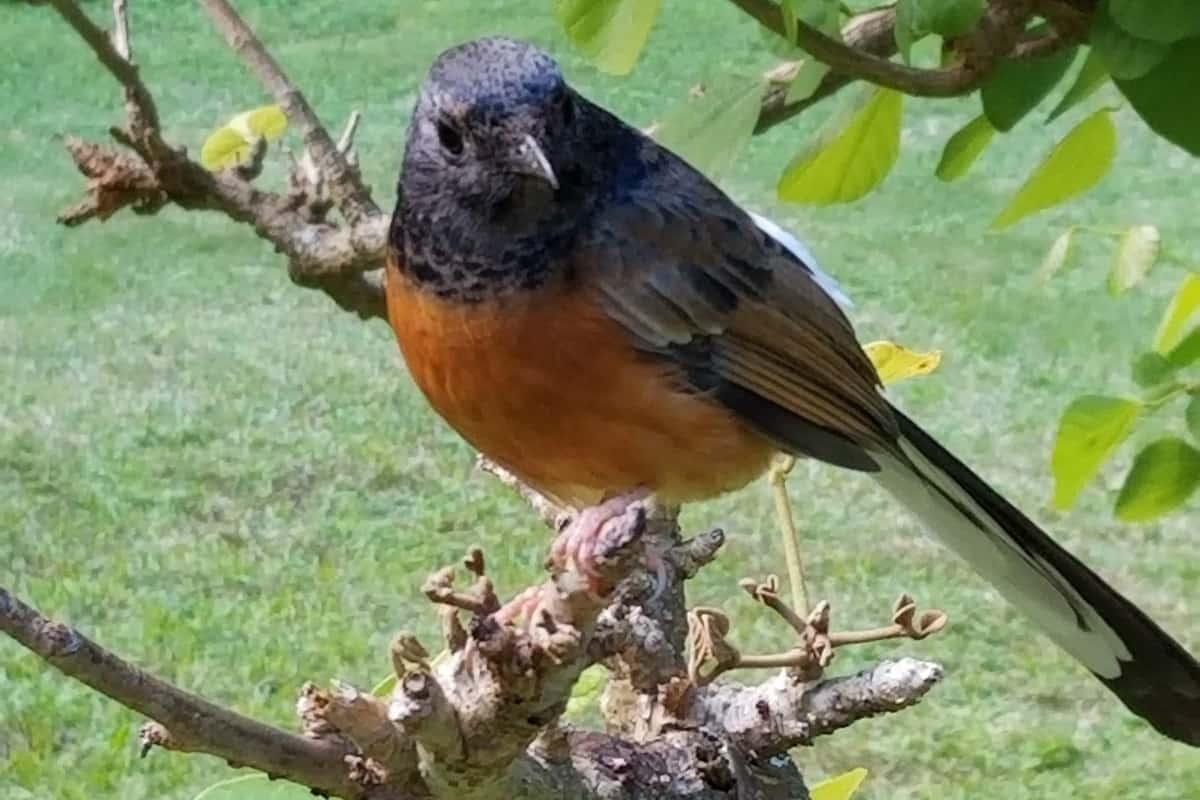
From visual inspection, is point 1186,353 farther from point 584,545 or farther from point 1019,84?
point 584,545

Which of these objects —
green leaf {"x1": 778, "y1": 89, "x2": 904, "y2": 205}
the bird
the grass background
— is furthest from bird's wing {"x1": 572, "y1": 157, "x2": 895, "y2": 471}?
the grass background

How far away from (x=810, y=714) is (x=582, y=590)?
0.30 metres

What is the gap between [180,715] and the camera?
62 centimetres

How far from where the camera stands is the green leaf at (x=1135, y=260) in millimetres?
1235

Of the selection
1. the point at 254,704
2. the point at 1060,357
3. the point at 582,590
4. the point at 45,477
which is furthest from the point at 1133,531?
the point at 582,590

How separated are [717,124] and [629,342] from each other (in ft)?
0.47

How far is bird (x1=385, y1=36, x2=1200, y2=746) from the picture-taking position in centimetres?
101

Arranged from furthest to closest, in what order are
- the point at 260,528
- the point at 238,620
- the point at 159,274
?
the point at 159,274
the point at 260,528
the point at 238,620

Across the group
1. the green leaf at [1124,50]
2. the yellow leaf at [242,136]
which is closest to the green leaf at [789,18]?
the green leaf at [1124,50]

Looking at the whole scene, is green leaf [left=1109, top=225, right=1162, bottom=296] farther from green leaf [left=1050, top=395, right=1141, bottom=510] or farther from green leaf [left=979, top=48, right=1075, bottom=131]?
green leaf [left=979, top=48, right=1075, bottom=131]

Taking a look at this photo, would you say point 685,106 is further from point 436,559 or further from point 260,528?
point 260,528

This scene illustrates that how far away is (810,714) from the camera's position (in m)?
0.99

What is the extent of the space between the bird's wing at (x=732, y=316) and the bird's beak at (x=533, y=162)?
0.23 ft

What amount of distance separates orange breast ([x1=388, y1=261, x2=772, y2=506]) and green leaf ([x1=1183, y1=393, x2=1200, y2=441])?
244mm
